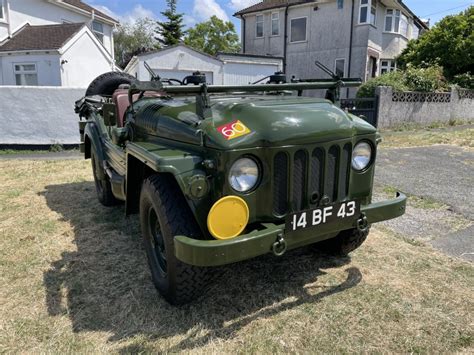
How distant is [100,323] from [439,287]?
2.59 metres

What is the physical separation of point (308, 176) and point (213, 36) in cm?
4486

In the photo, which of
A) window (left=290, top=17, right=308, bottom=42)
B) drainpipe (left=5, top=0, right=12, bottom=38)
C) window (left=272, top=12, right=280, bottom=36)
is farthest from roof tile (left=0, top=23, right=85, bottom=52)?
window (left=290, top=17, right=308, bottom=42)

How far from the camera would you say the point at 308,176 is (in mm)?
2654

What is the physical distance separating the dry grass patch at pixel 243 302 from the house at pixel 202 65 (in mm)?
12465

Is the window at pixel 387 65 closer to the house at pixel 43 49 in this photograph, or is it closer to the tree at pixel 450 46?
the tree at pixel 450 46

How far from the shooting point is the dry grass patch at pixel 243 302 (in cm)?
251

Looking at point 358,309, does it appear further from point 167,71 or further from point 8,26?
point 8,26

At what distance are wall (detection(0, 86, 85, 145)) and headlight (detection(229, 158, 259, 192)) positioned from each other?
830 cm

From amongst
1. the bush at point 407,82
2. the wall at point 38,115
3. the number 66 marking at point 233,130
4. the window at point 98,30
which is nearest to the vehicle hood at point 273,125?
the number 66 marking at point 233,130

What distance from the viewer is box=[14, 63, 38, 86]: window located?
1541 cm

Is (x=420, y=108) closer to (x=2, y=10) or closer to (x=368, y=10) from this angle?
(x=368, y=10)

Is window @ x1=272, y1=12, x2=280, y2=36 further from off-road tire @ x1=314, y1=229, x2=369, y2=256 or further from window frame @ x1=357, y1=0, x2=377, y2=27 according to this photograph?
off-road tire @ x1=314, y1=229, x2=369, y2=256

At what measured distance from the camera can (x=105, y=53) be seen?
1755cm

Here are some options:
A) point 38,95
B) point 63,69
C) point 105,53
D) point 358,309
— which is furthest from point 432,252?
point 105,53
